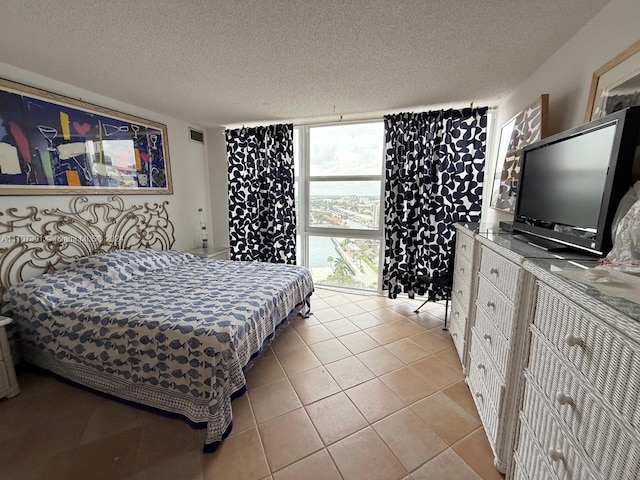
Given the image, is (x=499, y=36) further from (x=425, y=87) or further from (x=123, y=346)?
(x=123, y=346)

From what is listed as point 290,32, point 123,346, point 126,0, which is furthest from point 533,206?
point 123,346

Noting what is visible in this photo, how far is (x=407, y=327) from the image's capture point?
2654 mm

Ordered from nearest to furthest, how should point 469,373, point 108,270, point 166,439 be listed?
point 166,439 < point 469,373 < point 108,270

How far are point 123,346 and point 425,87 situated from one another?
300 centimetres

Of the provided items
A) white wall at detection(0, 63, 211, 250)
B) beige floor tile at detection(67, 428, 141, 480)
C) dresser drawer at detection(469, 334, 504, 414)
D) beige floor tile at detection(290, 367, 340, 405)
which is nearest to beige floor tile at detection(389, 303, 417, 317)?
dresser drawer at detection(469, 334, 504, 414)

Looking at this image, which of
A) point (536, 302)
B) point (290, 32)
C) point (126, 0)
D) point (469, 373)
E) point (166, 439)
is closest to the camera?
point (536, 302)

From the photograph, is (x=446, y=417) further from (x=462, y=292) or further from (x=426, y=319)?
(x=426, y=319)

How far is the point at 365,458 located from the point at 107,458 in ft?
4.32

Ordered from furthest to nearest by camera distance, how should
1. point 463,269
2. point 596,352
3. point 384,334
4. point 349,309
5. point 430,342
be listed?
1. point 349,309
2. point 384,334
3. point 430,342
4. point 463,269
5. point 596,352

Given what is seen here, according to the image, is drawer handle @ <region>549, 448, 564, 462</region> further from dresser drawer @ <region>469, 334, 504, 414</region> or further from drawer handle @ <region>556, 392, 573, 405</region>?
dresser drawer @ <region>469, 334, 504, 414</region>

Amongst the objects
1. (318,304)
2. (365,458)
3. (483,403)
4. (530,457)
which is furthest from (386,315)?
(530,457)

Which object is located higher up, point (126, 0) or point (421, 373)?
point (126, 0)

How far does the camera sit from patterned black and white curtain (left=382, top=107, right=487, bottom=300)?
283 centimetres

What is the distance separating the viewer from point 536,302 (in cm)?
101
